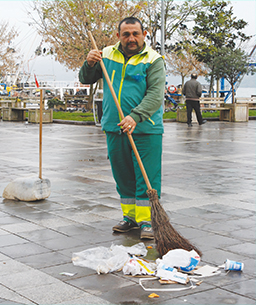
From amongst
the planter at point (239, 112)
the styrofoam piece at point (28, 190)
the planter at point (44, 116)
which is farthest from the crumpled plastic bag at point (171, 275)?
the planter at point (239, 112)

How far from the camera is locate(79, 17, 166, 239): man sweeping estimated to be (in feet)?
14.2

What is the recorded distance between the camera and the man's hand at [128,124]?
13.2 feet

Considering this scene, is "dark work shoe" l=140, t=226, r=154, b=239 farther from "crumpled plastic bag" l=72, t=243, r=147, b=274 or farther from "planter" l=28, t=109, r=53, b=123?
"planter" l=28, t=109, r=53, b=123

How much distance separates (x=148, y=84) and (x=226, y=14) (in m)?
26.1

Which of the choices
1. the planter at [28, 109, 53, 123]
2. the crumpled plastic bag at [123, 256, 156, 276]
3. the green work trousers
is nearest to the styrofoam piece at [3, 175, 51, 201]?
the green work trousers

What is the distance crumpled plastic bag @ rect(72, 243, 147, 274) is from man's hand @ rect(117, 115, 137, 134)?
939mm

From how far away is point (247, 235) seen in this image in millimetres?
4434

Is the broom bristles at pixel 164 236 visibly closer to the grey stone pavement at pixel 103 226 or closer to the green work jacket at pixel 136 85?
the grey stone pavement at pixel 103 226

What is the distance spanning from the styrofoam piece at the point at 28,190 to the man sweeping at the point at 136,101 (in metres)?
1.58

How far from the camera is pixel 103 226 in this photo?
4734 mm

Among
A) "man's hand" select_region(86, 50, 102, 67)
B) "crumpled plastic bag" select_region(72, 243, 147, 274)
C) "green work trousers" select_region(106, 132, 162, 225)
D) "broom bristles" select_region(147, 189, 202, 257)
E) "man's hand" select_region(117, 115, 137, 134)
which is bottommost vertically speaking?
"crumpled plastic bag" select_region(72, 243, 147, 274)

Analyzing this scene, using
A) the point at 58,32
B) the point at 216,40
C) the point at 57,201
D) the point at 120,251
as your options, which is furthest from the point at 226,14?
the point at 120,251

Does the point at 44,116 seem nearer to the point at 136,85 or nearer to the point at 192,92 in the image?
the point at 192,92

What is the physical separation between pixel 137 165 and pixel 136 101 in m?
0.57
